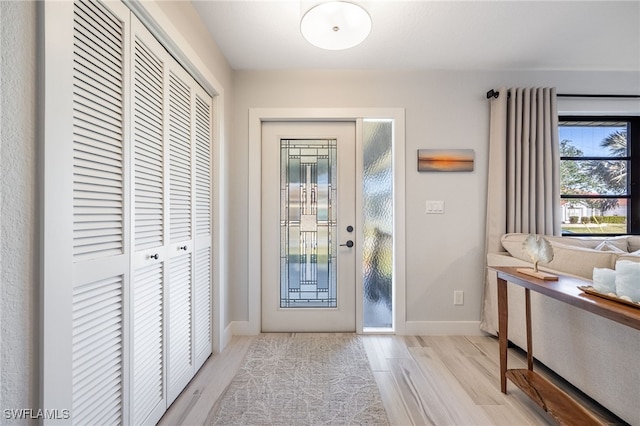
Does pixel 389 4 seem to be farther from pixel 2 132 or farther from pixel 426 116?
pixel 2 132

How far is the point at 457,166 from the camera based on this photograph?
2.54m

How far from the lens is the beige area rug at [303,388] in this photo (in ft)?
4.94

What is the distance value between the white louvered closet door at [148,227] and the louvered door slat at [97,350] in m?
0.09

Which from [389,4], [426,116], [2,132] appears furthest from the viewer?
[426,116]

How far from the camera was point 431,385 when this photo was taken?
1.79 meters

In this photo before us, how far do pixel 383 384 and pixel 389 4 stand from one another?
2.49 m

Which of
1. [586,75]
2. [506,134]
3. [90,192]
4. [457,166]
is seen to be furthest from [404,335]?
[586,75]

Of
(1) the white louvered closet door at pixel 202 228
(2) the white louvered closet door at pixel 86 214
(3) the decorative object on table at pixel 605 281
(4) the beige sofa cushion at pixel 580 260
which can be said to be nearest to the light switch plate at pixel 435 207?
(4) the beige sofa cushion at pixel 580 260

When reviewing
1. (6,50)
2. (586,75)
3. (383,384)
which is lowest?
(383,384)

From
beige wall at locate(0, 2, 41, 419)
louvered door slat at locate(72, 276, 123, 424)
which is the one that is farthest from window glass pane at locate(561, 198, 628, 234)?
beige wall at locate(0, 2, 41, 419)

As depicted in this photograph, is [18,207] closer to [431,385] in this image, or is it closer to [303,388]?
[303,388]

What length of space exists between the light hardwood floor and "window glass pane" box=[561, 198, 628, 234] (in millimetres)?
1532

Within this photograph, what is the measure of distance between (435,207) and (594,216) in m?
1.77

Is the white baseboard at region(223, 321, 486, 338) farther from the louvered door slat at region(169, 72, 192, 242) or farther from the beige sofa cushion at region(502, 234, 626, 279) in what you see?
the louvered door slat at region(169, 72, 192, 242)
